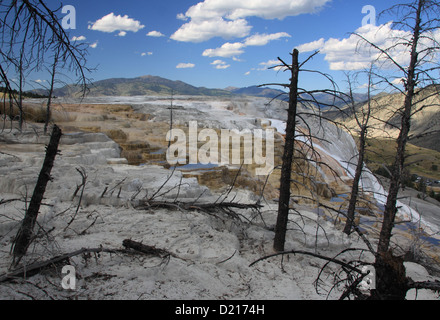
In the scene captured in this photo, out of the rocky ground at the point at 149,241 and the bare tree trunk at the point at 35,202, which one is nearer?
the bare tree trunk at the point at 35,202

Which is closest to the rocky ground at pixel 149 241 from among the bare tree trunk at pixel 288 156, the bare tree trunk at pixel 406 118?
the bare tree trunk at pixel 288 156

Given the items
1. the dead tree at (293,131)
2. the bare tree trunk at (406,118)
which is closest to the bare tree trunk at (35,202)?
the dead tree at (293,131)

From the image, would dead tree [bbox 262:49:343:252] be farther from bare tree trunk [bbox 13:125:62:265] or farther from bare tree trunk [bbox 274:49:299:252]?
bare tree trunk [bbox 13:125:62:265]

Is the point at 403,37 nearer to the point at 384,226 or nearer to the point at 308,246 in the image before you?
the point at 384,226

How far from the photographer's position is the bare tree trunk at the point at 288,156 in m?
5.39

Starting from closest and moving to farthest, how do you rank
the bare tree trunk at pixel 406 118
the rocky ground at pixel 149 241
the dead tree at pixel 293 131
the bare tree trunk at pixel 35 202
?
the bare tree trunk at pixel 35 202
the rocky ground at pixel 149 241
the dead tree at pixel 293 131
the bare tree trunk at pixel 406 118

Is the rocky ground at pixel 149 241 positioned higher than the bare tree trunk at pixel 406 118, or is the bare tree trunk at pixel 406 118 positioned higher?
the bare tree trunk at pixel 406 118

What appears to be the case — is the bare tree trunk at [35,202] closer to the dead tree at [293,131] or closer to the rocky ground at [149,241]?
the rocky ground at [149,241]

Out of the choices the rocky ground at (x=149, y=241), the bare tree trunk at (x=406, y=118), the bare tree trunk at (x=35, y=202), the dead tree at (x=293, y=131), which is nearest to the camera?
the bare tree trunk at (x=35, y=202)

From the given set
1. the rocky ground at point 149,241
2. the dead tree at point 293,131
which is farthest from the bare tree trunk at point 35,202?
the dead tree at point 293,131

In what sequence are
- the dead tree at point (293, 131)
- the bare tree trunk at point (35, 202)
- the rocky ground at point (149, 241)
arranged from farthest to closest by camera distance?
the dead tree at point (293, 131) → the rocky ground at point (149, 241) → the bare tree trunk at point (35, 202)

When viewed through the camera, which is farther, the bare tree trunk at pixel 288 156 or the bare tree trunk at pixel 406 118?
the bare tree trunk at pixel 406 118

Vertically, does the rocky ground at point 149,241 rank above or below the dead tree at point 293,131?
below
